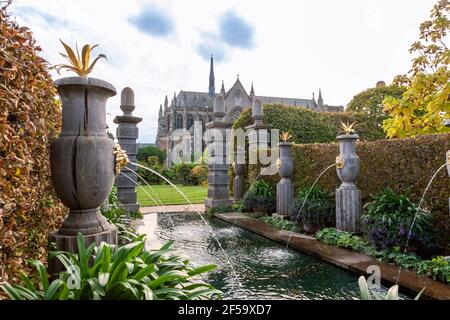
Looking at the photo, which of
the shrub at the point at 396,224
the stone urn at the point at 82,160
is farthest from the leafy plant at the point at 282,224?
the stone urn at the point at 82,160

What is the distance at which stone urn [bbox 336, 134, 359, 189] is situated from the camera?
234 inches

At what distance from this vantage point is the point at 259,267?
4270mm

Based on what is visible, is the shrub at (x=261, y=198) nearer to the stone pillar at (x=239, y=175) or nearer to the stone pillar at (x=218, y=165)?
the stone pillar at (x=218, y=165)

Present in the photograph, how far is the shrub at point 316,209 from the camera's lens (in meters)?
6.41

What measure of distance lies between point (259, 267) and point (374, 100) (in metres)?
15.7

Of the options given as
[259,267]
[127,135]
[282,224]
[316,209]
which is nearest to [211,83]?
[127,135]

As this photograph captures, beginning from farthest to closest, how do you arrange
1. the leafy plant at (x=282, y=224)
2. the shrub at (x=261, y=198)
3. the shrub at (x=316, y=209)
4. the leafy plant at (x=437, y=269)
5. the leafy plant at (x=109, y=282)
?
1. the shrub at (x=261, y=198)
2. the leafy plant at (x=282, y=224)
3. the shrub at (x=316, y=209)
4. the leafy plant at (x=437, y=269)
5. the leafy plant at (x=109, y=282)

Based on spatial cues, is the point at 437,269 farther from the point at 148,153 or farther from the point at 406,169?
the point at 148,153

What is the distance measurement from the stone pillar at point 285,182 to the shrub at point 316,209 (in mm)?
1102

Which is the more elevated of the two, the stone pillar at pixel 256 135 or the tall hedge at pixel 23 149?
the stone pillar at pixel 256 135
